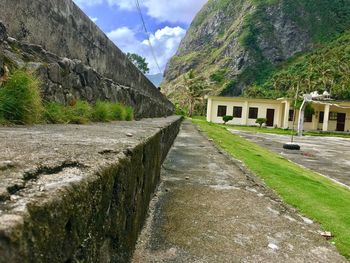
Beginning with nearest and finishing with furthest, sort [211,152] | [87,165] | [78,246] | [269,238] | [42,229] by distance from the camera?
[42,229]
[78,246]
[87,165]
[269,238]
[211,152]

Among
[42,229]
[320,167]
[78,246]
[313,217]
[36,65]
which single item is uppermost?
[36,65]

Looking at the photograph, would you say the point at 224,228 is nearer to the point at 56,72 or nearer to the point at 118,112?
the point at 56,72

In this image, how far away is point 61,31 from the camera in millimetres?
4660

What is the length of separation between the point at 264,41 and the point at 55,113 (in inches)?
4445

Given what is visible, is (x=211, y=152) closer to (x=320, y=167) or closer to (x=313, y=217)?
(x=313, y=217)

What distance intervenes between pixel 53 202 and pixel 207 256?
7.03ft

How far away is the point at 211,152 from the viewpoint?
942cm

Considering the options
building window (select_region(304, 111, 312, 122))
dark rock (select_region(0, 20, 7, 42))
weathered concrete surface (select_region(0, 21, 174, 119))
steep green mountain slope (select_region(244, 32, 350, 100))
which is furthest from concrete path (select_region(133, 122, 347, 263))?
steep green mountain slope (select_region(244, 32, 350, 100))

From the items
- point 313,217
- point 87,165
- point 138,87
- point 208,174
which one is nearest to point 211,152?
point 138,87

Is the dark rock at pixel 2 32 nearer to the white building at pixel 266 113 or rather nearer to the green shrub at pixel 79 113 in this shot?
Result: the green shrub at pixel 79 113

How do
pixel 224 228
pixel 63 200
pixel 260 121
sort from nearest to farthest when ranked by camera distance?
1. pixel 63 200
2. pixel 224 228
3. pixel 260 121

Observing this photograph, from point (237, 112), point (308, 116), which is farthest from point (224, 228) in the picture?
point (308, 116)

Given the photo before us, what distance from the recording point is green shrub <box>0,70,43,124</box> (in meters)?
3.12

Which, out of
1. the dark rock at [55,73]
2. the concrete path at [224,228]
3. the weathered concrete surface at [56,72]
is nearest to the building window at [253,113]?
the weathered concrete surface at [56,72]
